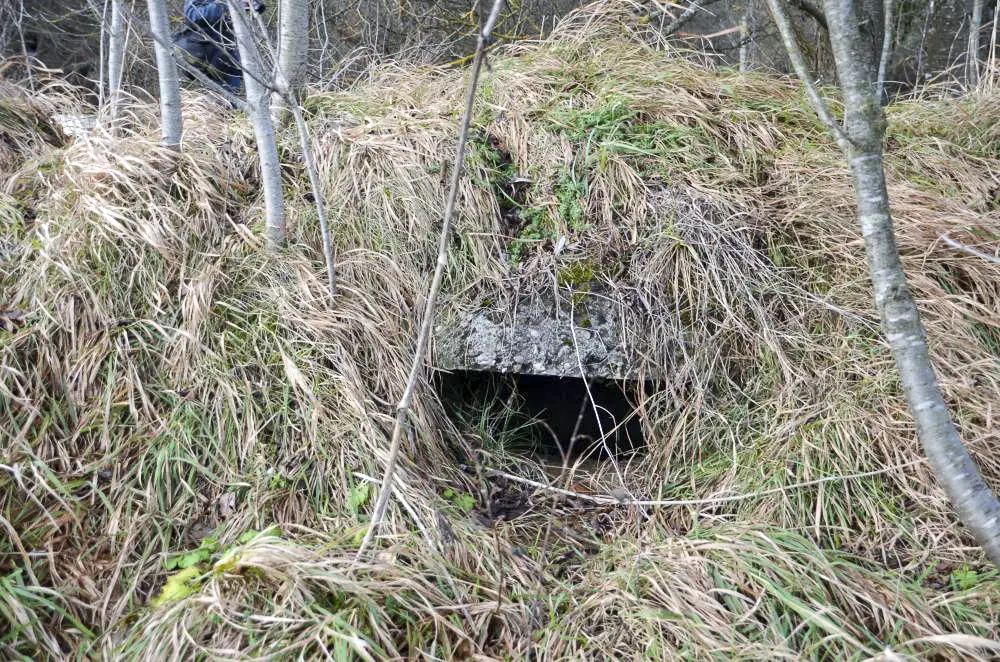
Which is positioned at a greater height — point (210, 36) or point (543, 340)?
point (210, 36)

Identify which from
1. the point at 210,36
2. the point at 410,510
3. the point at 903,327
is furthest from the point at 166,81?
the point at 903,327

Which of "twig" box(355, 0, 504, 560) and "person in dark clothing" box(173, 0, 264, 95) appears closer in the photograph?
"twig" box(355, 0, 504, 560)

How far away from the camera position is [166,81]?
121 inches

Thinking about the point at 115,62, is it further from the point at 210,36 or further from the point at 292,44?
the point at 210,36

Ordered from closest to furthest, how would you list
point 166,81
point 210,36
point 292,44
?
point 166,81, point 292,44, point 210,36

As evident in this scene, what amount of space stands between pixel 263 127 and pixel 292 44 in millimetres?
906

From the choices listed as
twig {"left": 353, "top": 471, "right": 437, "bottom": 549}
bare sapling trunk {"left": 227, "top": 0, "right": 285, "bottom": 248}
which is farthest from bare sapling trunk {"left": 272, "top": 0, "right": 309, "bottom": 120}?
twig {"left": 353, "top": 471, "right": 437, "bottom": 549}

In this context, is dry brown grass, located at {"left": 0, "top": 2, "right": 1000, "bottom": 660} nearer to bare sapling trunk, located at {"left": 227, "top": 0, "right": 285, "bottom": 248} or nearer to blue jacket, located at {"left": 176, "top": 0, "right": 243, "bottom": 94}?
bare sapling trunk, located at {"left": 227, "top": 0, "right": 285, "bottom": 248}

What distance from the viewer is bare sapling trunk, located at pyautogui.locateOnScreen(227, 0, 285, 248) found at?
257 cm

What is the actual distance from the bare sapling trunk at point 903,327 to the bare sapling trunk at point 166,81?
2.45 metres

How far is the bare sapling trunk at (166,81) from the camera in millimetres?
2951

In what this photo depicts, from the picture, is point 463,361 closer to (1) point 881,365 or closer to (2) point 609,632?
(2) point 609,632

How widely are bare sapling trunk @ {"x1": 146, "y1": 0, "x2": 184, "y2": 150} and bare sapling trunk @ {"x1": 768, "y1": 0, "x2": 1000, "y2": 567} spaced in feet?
8.05

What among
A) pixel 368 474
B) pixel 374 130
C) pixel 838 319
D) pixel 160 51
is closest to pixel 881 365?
pixel 838 319
